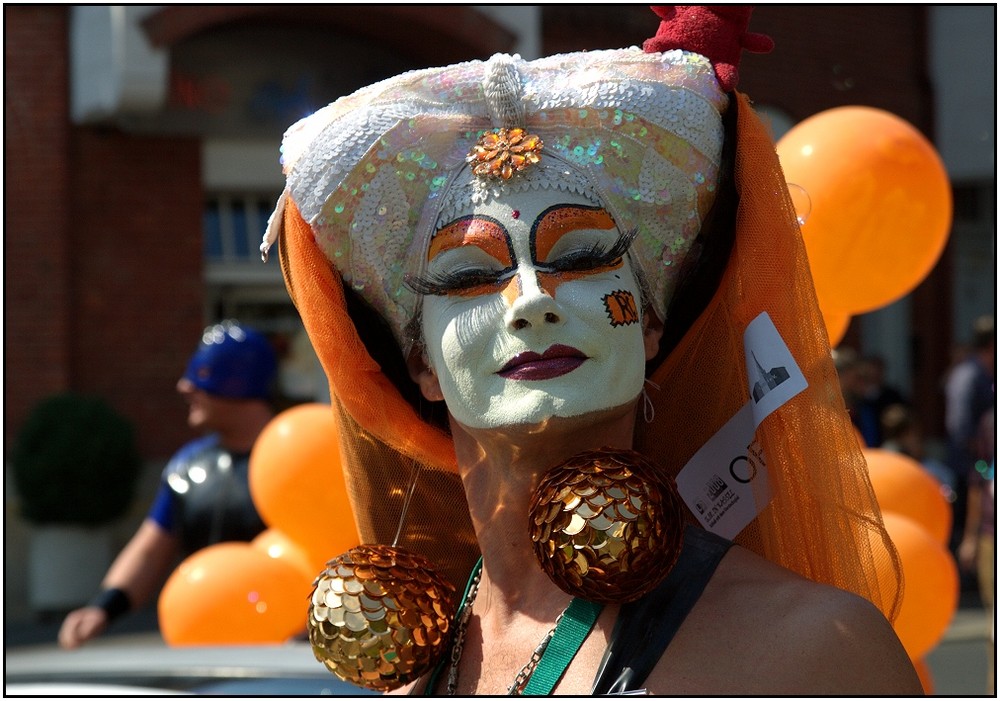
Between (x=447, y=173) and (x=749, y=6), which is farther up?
(x=749, y=6)

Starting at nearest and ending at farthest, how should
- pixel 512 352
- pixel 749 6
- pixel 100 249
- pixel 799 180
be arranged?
pixel 512 352 < pixel 749 6 < pixel 799 180 < pixel 100 249

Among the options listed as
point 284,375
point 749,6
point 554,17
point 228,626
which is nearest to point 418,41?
point 554,17

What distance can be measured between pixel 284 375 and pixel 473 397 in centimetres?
780

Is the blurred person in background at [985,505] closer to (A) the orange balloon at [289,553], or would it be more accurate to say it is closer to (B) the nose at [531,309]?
(A) the orange balloon at [289,553]

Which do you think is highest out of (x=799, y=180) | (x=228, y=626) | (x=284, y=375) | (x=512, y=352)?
(x=512, y=352)

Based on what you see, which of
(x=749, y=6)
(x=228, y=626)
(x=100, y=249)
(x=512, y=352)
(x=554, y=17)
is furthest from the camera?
(x=554, y=17)

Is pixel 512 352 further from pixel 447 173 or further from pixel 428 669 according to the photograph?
pixel 428 669

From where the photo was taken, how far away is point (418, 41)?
30.2 feet

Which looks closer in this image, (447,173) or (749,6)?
(447,173)

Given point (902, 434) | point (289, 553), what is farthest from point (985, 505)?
point (289, 553)

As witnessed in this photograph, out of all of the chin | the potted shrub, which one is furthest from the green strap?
the potted shrub

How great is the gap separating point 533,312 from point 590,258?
0.12m

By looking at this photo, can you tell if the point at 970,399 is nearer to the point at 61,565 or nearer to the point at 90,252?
the point at 61,565

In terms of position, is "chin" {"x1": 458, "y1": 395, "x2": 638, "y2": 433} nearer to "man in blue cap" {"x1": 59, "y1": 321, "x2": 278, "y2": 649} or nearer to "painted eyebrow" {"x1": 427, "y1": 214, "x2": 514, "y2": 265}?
"painted eyebrow" {"x1": 427, "y1": 214, "x2": 514, "y2": 265}
